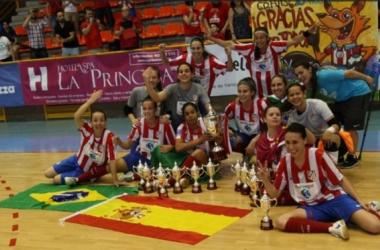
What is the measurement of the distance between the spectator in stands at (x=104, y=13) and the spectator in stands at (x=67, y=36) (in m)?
1.24

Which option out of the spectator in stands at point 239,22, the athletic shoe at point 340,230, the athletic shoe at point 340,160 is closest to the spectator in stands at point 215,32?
the spectator in stands at point 239,22

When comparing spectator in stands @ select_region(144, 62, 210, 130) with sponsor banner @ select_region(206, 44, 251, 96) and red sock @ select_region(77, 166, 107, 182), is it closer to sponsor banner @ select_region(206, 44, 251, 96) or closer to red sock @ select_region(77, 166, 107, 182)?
red sock @ select_region(77, 166, 107, 182)

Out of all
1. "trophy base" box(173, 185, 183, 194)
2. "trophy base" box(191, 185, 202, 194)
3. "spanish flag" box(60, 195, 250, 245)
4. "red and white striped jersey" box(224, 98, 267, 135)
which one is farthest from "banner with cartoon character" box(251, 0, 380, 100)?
"spanish flag" box(60, 195, 250, 245)

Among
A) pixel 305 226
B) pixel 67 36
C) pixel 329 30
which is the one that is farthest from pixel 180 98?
pixel 67 36

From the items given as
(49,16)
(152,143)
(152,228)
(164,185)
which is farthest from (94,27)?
(152,228)

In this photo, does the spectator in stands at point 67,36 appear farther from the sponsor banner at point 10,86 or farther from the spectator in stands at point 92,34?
the sponsor banner at point 10,86

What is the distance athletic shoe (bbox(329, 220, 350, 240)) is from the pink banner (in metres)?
5.97

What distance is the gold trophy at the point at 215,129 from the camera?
5466 millimetres

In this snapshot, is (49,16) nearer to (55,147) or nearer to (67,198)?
(55,147)

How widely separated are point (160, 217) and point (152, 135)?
1.56 meters

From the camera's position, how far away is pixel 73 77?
10.3 metres

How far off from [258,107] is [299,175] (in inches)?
75.4

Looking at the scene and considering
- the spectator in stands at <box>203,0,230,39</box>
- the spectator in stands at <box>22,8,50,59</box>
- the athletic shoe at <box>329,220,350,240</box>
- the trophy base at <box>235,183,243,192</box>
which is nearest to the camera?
the athletic shoe at <box>329,220,350,240</box>

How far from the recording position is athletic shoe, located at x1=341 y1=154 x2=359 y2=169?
565 cm
